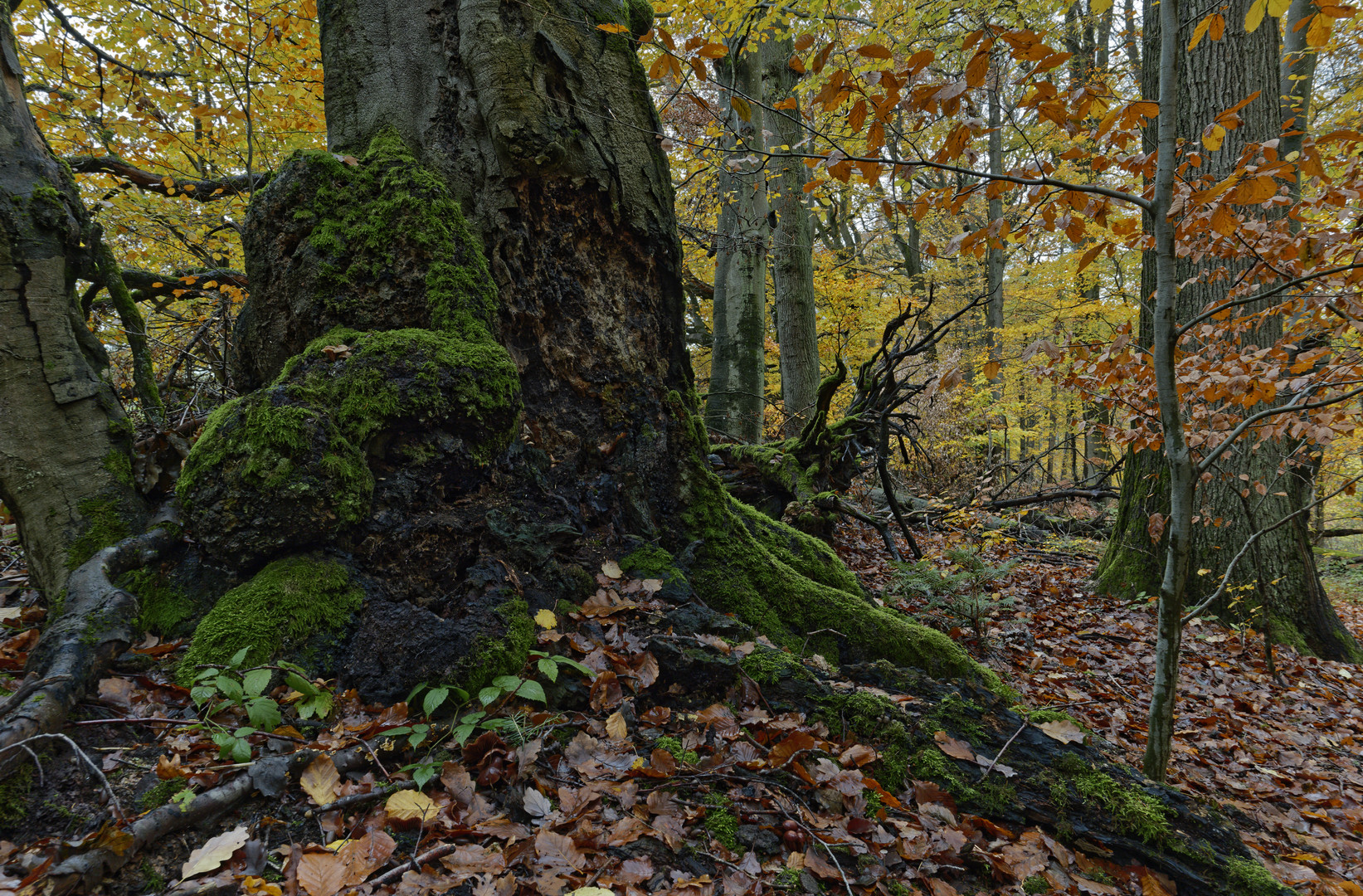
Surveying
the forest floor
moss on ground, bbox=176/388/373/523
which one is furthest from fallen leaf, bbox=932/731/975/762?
moss on ground, bbox=176/388/373/523

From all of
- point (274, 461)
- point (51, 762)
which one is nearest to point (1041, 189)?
point (274, 461)

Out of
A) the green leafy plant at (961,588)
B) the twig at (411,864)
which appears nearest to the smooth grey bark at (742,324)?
the green leafy plant at (961,588)

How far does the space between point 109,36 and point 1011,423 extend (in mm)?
18195

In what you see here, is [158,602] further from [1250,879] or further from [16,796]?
[1250,879]

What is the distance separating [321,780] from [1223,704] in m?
5.95

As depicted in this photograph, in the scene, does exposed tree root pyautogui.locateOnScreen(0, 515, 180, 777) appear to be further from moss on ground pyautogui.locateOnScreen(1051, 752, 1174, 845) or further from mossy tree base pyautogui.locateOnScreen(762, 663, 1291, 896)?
moss on ground pyautogui.locateOnScreen(1051, 752, 1174, 845)

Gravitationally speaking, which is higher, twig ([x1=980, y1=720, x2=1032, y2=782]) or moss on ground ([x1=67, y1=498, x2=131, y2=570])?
moss on ground ([x1=67, y1=498, x2=131, y2=570])

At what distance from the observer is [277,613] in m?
2.28

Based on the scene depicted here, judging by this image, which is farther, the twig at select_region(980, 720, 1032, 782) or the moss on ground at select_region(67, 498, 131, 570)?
the moss on ground at select_region(67, 498, 131, 570)

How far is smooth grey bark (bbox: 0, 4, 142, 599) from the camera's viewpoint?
249cm

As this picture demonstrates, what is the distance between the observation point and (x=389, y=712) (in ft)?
6.98

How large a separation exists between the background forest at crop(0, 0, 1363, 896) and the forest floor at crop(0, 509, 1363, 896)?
24 mm

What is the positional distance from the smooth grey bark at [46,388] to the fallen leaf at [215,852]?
5.36ft

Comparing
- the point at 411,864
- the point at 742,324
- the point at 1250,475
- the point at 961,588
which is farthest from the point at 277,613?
the point at 1250,475
